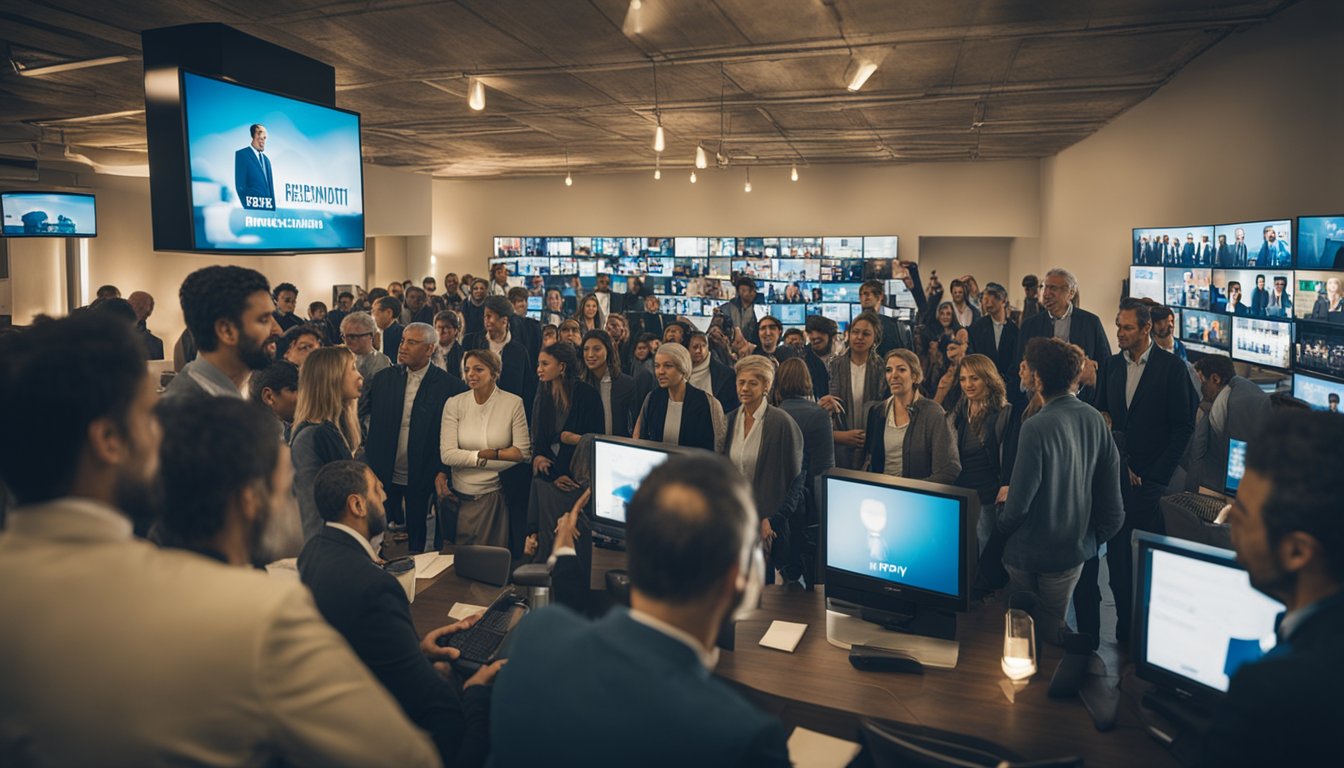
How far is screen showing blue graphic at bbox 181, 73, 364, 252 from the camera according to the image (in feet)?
12.8

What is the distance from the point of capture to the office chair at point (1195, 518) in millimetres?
3014

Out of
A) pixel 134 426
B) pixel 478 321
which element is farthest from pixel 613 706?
pixel 478 321

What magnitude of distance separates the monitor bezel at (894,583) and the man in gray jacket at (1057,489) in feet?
2.51

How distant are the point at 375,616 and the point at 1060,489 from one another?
263 cm

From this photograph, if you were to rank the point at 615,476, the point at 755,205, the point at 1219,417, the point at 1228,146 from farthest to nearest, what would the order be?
the point at 755,205 → the point at 1228,146 → the point at 1219,417 → the point at 615,476

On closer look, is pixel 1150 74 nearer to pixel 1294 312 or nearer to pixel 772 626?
pixel 1294 312

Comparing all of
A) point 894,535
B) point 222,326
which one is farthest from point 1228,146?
point 222,326

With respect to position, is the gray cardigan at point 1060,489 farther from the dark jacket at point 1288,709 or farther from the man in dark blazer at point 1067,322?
the man in dark blazer at point 1067,322

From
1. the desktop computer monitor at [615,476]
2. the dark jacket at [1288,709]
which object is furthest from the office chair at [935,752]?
the desktop computer monitor at [615,476]

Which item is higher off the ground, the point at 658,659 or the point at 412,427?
the point at 658,659

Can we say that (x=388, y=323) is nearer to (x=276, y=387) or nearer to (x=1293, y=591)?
(x=276, y=387)

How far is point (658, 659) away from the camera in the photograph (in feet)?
4.01

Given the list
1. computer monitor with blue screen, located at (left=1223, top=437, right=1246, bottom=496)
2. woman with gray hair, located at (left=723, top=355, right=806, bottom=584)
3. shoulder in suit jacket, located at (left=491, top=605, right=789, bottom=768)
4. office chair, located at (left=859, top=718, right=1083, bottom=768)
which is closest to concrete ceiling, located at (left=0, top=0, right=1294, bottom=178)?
woman with gray hair, located at (left=723, top=355, right=806, bottom=584)

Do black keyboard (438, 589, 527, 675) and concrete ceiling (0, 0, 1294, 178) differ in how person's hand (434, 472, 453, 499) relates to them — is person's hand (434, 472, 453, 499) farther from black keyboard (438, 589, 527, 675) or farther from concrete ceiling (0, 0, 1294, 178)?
concrete ceiling (0, 0, 1294, 178)
